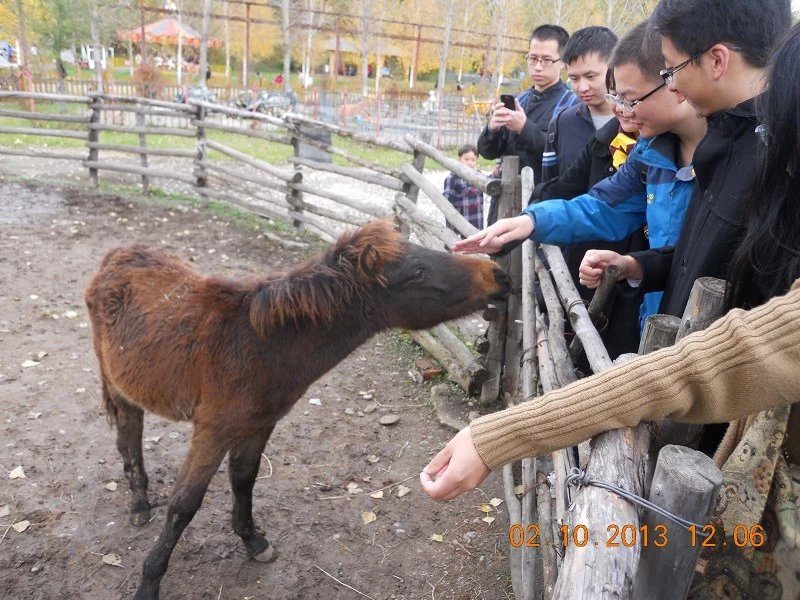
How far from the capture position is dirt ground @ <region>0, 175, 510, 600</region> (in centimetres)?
333

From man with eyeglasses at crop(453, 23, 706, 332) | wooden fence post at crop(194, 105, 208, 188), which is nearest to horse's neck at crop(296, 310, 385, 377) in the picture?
man with eyeglasses at crop(453, 23, 706, 332)

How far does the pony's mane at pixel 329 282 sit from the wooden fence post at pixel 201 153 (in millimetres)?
8711

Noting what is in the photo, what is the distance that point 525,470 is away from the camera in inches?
132

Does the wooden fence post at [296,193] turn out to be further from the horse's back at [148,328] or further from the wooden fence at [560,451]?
the horse's back at [148,328]

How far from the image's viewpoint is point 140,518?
3.68m

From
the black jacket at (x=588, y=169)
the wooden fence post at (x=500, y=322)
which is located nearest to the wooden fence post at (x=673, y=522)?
the black jacket at (x=588, y=169)

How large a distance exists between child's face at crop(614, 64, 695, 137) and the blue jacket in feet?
0.31

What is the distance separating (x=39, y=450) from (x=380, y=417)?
2.46 meters

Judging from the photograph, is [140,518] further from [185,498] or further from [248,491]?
[185,498]

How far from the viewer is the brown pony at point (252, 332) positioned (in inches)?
117

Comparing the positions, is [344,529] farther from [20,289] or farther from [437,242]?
[20,289]

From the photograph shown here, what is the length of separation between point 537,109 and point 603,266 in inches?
121

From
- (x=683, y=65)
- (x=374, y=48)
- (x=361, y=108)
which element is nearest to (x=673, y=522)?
(x=683, y=65)

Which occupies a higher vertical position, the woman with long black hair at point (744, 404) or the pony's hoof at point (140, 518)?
the woman with long black hair at point (744, 404)
